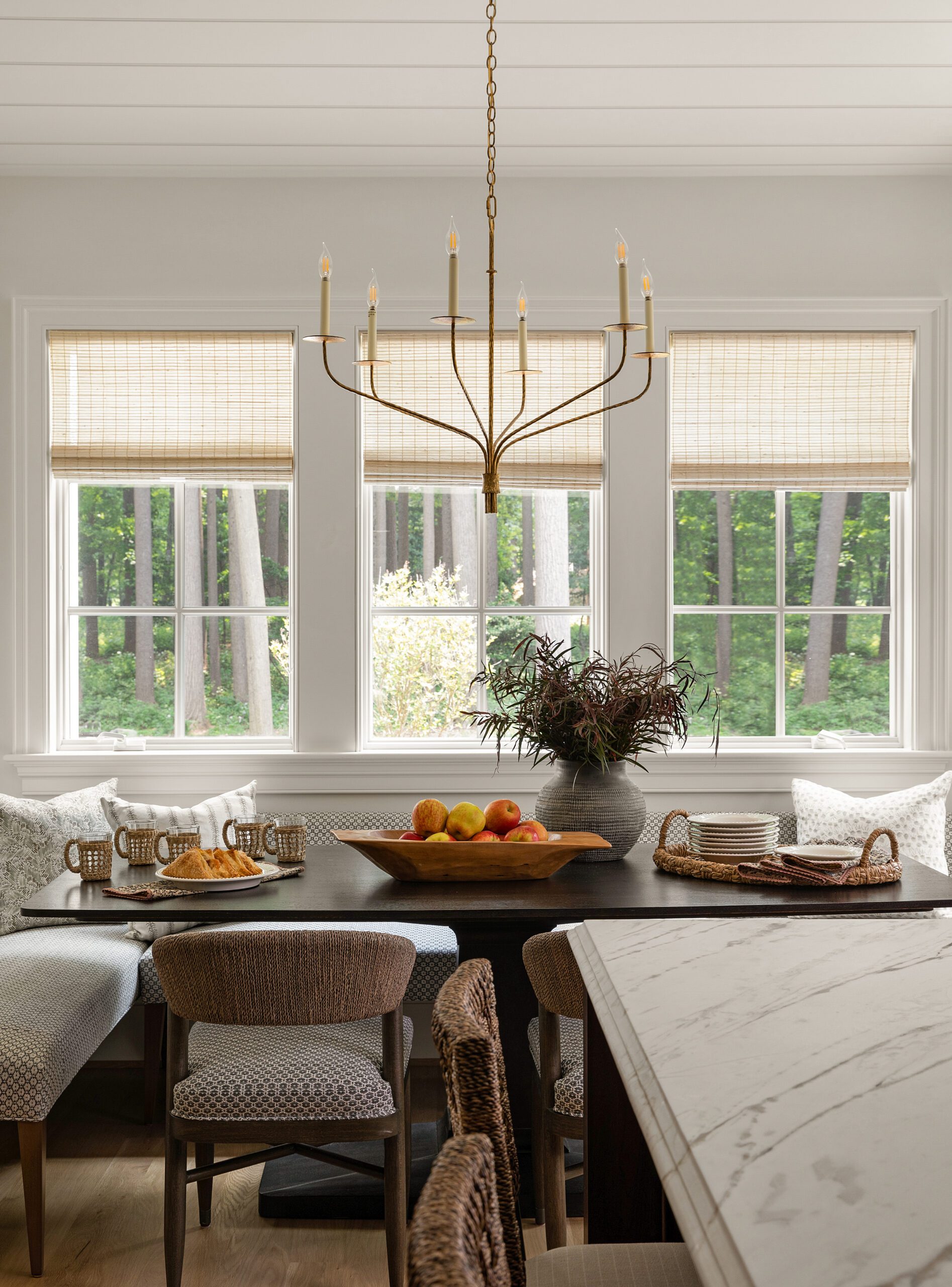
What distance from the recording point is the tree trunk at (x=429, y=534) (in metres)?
3.84

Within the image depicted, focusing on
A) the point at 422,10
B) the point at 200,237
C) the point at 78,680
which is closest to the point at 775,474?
the point at 422,10

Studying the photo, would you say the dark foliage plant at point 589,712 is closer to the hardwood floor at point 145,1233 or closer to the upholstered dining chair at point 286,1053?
the upholstered dining chair at point 286,1053

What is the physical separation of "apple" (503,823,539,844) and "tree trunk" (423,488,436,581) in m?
1.54

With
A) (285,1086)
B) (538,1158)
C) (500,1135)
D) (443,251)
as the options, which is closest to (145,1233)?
(285,1086)

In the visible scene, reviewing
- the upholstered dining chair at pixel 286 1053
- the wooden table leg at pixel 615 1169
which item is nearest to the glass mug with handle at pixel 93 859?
the upholstered dining chair at pixel 286 1053

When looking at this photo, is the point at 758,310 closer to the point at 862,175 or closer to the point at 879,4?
the point at 862,175

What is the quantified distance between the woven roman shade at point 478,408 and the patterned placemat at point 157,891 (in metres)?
1.74

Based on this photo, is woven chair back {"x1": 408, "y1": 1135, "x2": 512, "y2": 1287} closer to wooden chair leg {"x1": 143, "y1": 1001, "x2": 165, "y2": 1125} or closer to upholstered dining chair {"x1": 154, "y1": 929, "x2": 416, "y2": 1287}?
upholstered dining chair {"x1": 154, "y1": 929, "x2": 416, "y2": 1287}

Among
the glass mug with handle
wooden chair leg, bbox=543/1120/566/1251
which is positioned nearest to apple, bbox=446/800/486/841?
wooden chair leg, bbox=543/1120/566/1251

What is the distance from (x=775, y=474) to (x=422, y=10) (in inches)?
73.6

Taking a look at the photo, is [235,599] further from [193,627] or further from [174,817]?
[174,817]

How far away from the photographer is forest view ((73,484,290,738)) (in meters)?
3.82

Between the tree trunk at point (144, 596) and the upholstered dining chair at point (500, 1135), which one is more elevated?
the tree trunk at point (144, 596)

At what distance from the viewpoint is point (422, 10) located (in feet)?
9.21
